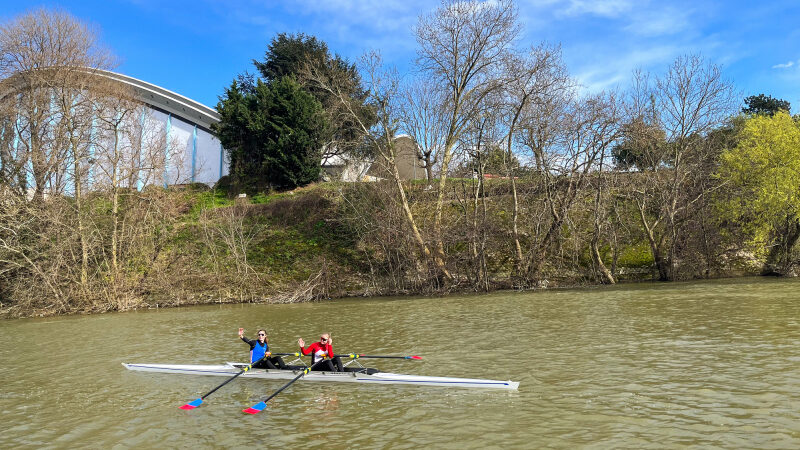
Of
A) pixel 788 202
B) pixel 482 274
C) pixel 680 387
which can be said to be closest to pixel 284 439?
pixel 680 387

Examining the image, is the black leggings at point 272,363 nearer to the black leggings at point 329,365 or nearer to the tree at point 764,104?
the black leggings at point 329,365

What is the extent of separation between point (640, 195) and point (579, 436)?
22.8 metres

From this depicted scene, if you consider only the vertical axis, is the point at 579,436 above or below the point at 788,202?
below

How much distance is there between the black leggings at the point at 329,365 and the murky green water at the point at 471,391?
45 centimetres

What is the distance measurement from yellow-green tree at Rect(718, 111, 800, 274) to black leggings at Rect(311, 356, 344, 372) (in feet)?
70.4

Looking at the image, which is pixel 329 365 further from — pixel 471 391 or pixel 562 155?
pixel 562 155

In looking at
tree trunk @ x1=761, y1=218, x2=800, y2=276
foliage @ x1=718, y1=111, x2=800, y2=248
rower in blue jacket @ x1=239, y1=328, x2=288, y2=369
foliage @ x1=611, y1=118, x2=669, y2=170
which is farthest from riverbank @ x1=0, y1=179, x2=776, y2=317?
rower in blue jacket @ x1=239, y1=328, x2=288, y2=369

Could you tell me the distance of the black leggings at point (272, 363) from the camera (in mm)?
10164

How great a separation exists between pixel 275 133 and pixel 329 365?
2814cm

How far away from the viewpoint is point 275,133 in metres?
35.5

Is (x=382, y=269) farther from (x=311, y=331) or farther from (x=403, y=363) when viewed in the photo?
(x=403, y=363)

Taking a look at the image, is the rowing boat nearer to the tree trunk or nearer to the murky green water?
the murky green water

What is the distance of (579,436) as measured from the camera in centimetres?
624

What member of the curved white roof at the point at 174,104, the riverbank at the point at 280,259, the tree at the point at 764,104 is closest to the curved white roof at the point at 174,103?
the curved white roof at the point at 174,104
